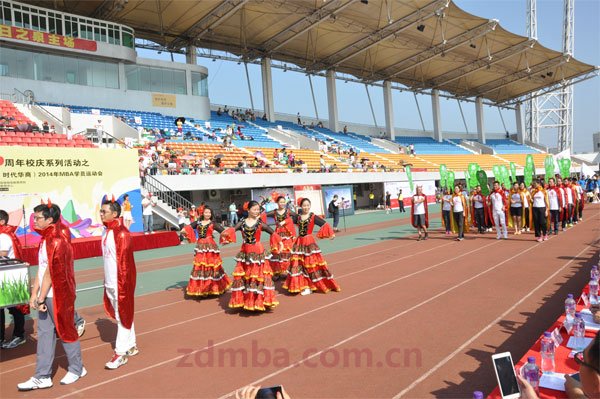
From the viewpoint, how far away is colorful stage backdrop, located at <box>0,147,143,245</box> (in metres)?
13.4

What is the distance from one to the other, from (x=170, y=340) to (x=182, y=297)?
8.68ft

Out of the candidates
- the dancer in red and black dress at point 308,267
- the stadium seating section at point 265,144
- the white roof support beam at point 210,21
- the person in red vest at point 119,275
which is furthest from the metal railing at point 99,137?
the person in red vest at point 119,275

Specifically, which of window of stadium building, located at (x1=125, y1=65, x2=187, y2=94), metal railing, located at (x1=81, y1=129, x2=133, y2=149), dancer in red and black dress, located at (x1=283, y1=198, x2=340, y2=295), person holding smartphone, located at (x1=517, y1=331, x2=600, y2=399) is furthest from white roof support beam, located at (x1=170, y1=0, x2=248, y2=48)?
person holding smartphone, located at (x1=517, y1=331, x2=600, y2=399)

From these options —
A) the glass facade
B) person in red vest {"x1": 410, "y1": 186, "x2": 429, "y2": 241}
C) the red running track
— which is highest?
the glass facade

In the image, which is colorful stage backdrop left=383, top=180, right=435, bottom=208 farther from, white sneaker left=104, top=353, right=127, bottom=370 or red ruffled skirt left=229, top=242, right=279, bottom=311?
white sneaker left=104, top=353, right=127, bottom=370

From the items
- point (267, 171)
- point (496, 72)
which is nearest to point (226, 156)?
point (267, 171)

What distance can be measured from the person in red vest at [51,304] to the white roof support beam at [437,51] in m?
35.0

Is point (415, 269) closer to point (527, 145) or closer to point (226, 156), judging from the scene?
point (226, 156)

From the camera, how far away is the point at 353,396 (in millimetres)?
4039

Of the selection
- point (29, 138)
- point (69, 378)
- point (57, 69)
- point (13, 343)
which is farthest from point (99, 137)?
point (69, 378)

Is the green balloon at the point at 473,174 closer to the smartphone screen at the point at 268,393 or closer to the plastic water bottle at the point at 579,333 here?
the plastic water bottle at the point at 579,333

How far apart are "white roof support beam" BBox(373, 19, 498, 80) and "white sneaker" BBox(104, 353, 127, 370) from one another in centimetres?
3496

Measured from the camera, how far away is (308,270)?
8.21 metres

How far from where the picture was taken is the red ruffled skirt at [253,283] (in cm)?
674
